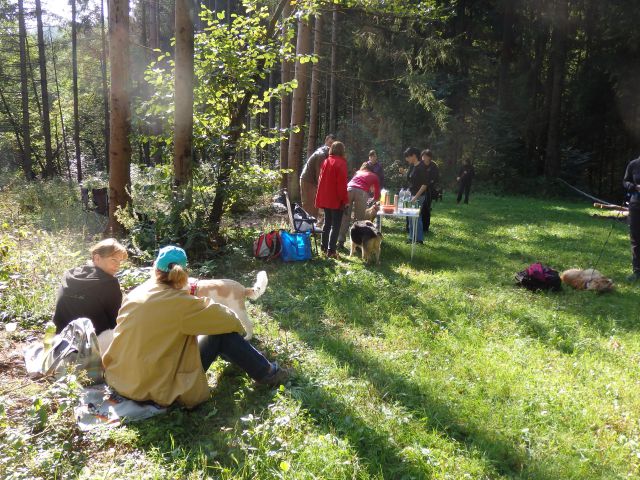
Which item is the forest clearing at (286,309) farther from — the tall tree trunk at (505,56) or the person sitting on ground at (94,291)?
the tall tree trunk at (505,56)

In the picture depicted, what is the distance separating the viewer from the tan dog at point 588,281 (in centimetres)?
659

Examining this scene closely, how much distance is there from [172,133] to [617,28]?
19587mm

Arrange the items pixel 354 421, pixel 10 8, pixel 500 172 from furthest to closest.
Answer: pixel 500 172
pixel 10 8
pixel 354 421

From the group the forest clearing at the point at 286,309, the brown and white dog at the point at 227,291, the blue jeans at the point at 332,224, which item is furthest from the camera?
the blue jeans at the point at 332,224

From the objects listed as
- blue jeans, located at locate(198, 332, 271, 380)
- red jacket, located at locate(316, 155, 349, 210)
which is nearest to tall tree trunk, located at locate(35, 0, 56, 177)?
red jacket, located at locate(316, 155, 349, 210)

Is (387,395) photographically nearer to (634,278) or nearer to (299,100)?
(634,278)

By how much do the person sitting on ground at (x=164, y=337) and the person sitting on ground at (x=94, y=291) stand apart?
51 cm

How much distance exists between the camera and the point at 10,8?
73.0 feet

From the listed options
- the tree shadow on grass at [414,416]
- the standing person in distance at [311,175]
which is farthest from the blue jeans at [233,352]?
the standing person in distance at [311,175]

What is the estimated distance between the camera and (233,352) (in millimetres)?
3623

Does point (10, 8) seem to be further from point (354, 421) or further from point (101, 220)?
point (354, 421)

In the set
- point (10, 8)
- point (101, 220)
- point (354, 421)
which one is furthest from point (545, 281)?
point (10, 8)

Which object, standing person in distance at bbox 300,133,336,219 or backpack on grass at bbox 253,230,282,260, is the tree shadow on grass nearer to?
backpack on grass at bbox 253,230,282,260

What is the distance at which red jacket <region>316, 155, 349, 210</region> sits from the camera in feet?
24.4
